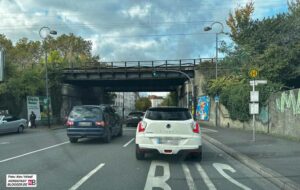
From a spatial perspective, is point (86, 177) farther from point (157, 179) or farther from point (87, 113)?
point (87, 113)

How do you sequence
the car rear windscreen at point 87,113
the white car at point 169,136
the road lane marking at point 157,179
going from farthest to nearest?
the car rear windscreen at point 87,113 < the white car at point 169,136 < the road lane marking at point 157,179

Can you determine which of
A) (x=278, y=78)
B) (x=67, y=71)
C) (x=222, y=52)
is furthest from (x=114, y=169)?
(x=67, y=71)

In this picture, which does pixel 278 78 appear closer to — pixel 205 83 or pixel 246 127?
pixel 246 127

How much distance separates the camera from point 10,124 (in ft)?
99.9

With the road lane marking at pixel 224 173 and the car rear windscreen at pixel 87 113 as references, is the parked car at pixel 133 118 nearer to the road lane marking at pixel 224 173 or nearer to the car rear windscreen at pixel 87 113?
the car rear windscreen at pixel 87 113

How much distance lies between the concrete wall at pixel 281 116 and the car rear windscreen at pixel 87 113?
9.15 m

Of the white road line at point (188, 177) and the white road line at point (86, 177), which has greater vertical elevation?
the white road line at point (86, 177)

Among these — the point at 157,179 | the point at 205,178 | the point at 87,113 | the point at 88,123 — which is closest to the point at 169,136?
the point at 205,178

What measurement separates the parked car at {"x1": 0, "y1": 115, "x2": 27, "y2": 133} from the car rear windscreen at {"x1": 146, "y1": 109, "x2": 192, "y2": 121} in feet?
61.0

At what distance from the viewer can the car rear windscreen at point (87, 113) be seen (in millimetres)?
19688

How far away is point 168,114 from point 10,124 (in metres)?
19.8

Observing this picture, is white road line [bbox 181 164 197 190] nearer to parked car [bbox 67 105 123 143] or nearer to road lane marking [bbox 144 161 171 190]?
road lane marking [bbox 144 161 171 190]

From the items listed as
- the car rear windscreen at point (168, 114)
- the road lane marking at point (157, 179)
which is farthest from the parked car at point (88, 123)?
the road lane marking at point (157, 179)

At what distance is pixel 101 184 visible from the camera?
A: 926 centimetres
